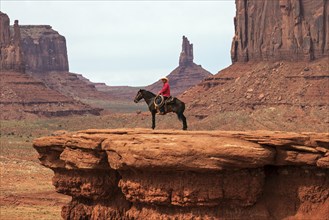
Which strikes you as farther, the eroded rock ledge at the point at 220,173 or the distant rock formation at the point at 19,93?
the distant rock formation at the point at 19,93

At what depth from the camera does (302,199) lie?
2352 cm

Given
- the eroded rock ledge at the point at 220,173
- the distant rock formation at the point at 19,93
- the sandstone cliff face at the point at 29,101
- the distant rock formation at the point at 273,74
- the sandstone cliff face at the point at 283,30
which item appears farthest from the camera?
the distant rock formation at the point at 19,93

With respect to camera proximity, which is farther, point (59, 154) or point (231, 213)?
point (59, 154)

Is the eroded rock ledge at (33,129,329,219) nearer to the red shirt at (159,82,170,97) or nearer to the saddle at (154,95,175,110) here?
the saddle at (154,95,175,110)

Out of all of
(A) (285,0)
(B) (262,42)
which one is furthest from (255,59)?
(A) (285,0)

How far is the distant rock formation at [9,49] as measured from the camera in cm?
15725

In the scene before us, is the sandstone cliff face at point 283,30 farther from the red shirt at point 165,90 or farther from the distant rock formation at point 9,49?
the red shirt at point 165,90

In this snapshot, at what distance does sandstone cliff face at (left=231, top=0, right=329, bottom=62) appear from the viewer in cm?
10719

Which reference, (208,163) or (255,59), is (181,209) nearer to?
(208,163)

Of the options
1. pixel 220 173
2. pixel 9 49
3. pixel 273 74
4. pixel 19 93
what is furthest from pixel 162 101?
pixel 9 49

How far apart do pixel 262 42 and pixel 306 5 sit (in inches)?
358

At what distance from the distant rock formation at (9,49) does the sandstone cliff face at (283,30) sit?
5004 centimetres

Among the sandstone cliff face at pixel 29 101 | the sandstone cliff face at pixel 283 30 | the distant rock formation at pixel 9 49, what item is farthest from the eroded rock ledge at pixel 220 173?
the distant rock formation at pixel 9 49

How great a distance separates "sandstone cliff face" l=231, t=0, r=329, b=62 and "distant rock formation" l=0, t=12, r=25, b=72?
164 ft
